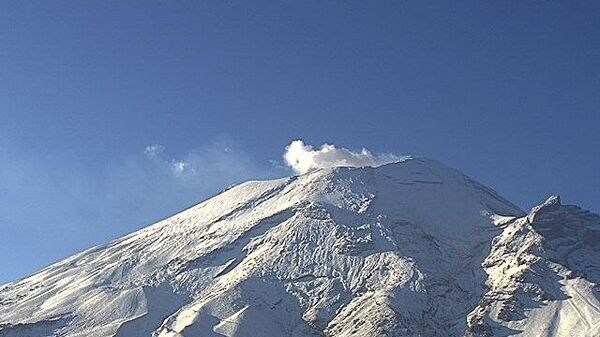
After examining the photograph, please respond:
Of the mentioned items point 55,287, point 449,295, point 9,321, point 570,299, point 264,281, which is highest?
point 55,287

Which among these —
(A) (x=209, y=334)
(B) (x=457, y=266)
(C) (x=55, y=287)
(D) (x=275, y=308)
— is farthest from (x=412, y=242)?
(C) (x=55, y=287)

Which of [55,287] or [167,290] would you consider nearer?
[167,290]

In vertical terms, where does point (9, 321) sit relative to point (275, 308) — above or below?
above

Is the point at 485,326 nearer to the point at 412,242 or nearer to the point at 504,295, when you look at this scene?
the point at 504,295

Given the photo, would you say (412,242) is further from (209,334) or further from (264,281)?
(209,334)

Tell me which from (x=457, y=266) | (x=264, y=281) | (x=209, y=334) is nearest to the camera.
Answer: (x=209, y=334)

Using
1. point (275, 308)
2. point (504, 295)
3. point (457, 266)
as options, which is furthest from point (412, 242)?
point (275, 308)

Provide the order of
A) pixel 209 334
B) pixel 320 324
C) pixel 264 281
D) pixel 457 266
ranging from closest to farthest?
pixel 209 334 → pixel 320 324 → pixel 264 281 → pixel 457 266
